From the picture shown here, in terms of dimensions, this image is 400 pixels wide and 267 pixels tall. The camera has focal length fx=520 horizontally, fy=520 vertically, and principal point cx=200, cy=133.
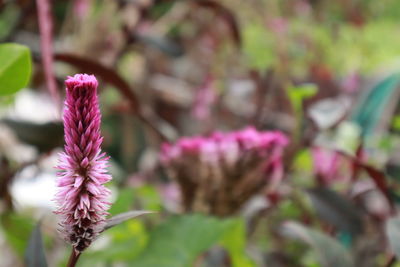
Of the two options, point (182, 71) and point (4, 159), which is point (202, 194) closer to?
point (4, 159)

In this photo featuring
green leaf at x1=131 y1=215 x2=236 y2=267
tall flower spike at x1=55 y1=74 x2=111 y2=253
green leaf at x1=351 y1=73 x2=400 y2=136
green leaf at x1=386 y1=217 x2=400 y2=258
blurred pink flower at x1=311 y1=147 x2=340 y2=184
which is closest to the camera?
tall flower spike at x1=55 y1=74 x2=111 y2=253

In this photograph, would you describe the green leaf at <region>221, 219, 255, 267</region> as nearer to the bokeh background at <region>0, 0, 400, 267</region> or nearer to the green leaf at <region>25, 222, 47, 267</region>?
the bokeh background at <region>0, 0, 400, 267</region>

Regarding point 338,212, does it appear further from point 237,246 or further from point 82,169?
point 82,169

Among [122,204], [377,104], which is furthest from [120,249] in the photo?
[377,104]

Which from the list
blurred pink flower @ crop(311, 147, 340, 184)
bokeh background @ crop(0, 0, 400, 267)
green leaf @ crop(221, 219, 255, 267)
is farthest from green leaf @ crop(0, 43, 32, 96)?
blurred pink flower @ crop(311, 147, 340, 184)

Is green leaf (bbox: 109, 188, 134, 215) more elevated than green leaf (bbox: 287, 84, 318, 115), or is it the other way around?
green leaf (bbox: 287, 84, 318, 115)
